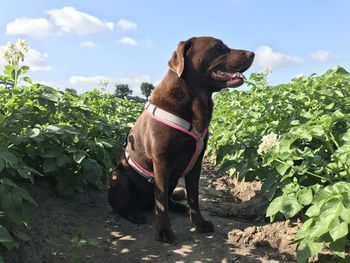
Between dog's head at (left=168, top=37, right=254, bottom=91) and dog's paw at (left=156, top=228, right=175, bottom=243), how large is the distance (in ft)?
4.22

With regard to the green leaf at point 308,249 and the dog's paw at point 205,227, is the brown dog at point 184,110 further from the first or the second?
the green leaf at point 308,249

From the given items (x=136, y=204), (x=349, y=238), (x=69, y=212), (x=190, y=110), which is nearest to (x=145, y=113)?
(x=190, y=110)

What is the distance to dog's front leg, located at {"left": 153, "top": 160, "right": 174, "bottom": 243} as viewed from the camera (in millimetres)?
3543

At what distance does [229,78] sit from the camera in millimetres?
3668

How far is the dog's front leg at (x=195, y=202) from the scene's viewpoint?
145 inches

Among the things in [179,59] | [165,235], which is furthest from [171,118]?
[165,235]

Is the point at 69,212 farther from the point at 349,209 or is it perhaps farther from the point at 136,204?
the point at 349,209

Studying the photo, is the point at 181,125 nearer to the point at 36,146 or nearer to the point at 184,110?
the point at 184,110

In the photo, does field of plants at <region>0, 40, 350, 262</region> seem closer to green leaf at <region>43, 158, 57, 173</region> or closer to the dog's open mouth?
green leaf at <region>43, 158, 57, 173</region>

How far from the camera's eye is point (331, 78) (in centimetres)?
396

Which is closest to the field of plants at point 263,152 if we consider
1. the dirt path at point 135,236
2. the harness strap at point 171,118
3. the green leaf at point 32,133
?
the green leaf at point 32,133

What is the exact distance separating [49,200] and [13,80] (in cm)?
120

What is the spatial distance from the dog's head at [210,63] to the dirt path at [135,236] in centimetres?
126

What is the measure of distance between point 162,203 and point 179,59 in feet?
4.07
